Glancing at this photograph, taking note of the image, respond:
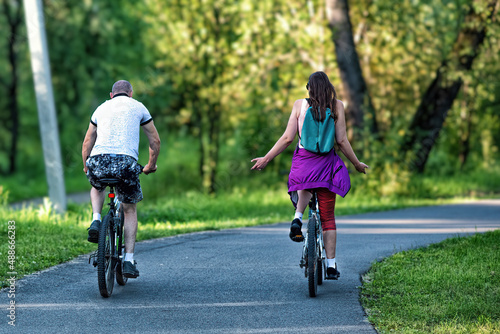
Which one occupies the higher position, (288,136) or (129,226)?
(288,136)

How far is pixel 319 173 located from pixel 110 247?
76.6 inches

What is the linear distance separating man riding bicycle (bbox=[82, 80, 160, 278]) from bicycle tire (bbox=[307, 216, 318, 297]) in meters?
1.55

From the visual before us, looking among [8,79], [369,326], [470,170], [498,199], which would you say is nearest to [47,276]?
[369,326]

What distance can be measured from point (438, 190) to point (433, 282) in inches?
440

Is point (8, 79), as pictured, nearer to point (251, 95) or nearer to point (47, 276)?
point (251, 95)

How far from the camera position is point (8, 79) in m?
31.2

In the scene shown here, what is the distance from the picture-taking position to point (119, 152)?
6137mm

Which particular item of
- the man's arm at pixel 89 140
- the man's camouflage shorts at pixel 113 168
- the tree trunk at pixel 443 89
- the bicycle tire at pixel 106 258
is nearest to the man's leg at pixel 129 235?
the bicycle tire at pixel 106 258

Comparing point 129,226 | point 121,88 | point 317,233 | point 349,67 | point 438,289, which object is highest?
point 349,67

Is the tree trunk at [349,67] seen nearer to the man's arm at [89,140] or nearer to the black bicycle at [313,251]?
the black bicycle at [313,251]

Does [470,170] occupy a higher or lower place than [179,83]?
lower

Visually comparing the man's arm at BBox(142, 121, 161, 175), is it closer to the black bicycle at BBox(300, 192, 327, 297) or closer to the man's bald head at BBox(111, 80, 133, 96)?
the man's bald head at BBox(111, 80, 133, 96)

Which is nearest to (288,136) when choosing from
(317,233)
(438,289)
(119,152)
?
(317,233)

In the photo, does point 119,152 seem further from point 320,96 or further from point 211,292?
point 320,96
